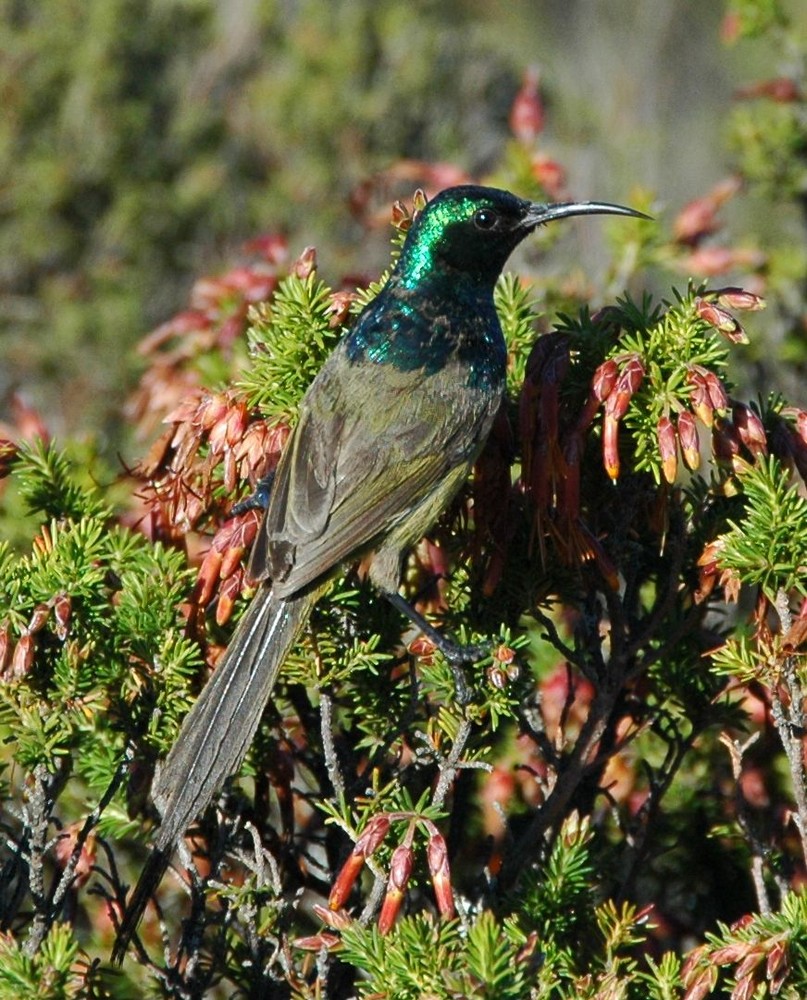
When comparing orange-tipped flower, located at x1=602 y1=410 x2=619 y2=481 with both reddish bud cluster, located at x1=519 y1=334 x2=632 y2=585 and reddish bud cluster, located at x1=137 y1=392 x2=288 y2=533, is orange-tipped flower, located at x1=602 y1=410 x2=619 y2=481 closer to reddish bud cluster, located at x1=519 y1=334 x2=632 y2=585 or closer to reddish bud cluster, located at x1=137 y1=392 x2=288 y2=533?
reddish bud cluster, located at x1=519 y1=334 x2=632 y2=585

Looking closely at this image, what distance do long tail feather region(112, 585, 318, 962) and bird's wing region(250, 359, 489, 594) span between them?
213 millimetres

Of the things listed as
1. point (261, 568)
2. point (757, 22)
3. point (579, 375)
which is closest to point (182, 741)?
point (261, 568)

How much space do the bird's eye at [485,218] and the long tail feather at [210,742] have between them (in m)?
1.54

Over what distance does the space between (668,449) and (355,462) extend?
107cm

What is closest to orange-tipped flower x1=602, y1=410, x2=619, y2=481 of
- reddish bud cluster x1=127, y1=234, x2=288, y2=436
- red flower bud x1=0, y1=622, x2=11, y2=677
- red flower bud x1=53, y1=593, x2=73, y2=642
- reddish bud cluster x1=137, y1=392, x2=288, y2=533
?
reddish bud cluster x1=137, y1=392, x2=288, y2=533

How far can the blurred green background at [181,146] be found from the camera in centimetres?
799

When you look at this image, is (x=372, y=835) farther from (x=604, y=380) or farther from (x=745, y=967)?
(x=604, y=380)

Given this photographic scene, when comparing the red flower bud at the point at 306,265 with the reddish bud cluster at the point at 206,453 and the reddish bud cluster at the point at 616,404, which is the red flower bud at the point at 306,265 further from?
the reddish bud cluster at the point at 616,404

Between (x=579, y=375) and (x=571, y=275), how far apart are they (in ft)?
8.80

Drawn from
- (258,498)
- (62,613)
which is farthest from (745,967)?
(258,498)

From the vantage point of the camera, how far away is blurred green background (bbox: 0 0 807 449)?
26.2ft

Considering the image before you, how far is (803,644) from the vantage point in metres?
3.02

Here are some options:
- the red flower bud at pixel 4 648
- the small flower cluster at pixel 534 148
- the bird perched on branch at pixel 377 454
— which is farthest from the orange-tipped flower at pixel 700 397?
the small flower cluster at pixel 534 148

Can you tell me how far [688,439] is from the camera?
3.03m
